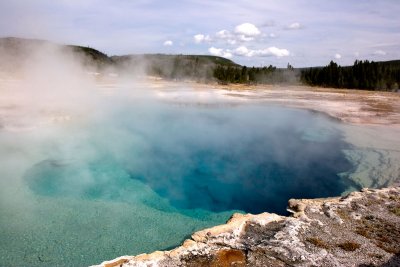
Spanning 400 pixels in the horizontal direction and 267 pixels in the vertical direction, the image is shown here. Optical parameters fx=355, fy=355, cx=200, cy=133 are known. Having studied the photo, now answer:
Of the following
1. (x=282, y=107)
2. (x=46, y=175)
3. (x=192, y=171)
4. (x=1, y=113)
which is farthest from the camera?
(x=282, y=107)

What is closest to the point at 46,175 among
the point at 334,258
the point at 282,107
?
the point at 334,258

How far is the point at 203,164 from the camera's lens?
484 inches

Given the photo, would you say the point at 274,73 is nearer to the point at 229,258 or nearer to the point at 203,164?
the point at 203,164

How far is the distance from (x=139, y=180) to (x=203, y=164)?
8.18ft

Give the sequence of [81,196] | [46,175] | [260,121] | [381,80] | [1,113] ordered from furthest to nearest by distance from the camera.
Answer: [381,80] → [260,121] → [1,113] → [46,175] → [81,196]

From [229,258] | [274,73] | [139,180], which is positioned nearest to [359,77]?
[274,73]

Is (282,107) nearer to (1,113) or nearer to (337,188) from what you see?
(337,188)

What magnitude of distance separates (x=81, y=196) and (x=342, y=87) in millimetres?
47870

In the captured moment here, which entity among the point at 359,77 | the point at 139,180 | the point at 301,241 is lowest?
the point at 139,180

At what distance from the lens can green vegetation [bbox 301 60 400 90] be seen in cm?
4803

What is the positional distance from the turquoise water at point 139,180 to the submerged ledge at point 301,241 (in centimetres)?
119

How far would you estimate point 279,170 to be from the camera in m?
11.9

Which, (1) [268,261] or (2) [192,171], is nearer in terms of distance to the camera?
(1) [268,261]

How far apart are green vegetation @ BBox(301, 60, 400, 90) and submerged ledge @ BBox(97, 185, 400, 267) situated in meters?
44.7
